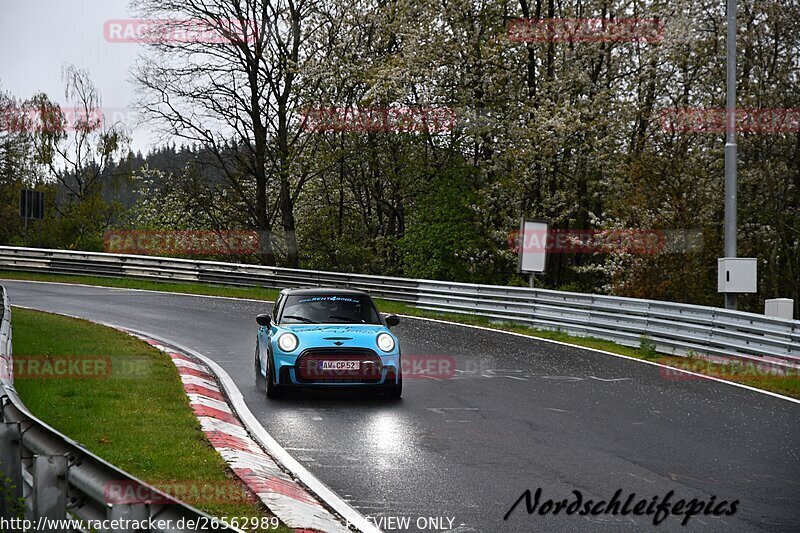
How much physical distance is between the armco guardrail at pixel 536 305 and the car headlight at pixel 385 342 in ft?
20.8

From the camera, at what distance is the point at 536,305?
2169cm

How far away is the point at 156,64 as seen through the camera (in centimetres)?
3734

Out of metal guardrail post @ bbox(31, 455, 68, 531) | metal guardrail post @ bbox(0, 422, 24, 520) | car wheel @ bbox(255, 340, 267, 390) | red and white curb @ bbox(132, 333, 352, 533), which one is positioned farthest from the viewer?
car wheel @ bbox(255, 340, 267, 390)

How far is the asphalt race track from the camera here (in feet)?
22.1

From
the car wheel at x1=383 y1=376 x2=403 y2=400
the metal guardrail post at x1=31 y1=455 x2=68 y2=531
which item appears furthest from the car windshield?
the metal guardrail post at x1=31 y1=455 x2=68 y2=531

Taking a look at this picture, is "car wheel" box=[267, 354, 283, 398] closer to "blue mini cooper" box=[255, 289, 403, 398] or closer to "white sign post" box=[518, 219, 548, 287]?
"blue mini cooper" box=[255, 289, 403, 398]

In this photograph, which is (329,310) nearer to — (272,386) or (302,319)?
(302,319)

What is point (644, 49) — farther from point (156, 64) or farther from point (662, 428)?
point (662, 428)

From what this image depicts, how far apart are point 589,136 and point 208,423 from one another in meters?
22.0

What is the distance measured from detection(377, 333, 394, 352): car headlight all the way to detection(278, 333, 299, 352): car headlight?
103 cm

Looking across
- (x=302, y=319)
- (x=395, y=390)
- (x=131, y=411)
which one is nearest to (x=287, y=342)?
(x=302, y=319)

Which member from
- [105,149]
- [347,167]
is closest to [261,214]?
[347,167]

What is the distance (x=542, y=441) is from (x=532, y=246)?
41.5 feet

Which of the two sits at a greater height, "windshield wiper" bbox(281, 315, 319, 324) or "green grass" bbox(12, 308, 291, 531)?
"windshield wiper" bbox(281, 315, 319, 324)
